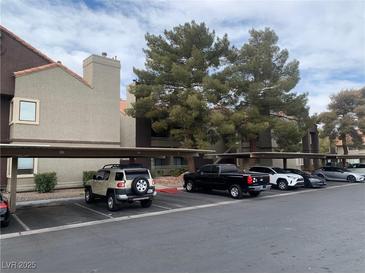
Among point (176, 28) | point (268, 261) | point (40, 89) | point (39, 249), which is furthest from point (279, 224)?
point (176, 28)

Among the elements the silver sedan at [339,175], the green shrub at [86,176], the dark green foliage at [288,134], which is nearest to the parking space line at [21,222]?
the green shrub at [86,176]

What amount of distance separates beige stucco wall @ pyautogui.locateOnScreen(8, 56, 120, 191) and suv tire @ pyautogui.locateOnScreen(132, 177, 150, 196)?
363 inches

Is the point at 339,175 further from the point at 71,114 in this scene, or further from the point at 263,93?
the point at 71,114

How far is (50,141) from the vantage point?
19.5 m

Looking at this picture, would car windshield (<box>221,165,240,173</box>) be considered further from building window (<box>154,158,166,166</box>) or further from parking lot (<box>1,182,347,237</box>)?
building window (<box>154,158,166,166</box>)

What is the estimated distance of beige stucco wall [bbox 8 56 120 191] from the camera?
19.0 metres

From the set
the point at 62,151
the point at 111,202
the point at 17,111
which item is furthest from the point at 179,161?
the point at 62,151

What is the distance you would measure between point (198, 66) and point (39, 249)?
20882 mm

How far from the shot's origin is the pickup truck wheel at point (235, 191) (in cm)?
1645

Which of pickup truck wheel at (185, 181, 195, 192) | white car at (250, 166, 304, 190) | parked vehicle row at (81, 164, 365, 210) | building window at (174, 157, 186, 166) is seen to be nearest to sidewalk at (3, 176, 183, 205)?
pickup truck wheel at (185, 181, 195, 192)

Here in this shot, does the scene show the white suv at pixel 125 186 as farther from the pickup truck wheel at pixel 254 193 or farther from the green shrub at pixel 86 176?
the green shrub at pixel 86 176

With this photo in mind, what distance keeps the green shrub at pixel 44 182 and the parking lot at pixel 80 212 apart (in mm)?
3172

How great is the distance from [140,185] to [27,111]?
10453mm

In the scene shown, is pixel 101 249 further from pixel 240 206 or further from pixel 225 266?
pixel 240 206
